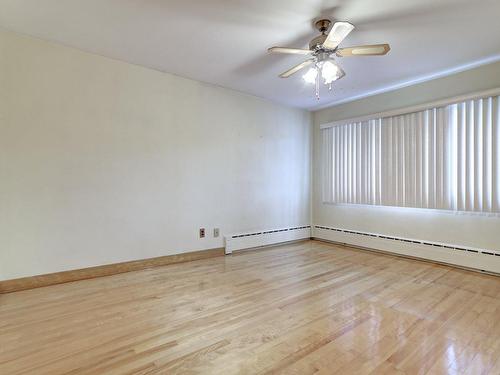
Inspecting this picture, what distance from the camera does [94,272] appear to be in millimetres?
2973

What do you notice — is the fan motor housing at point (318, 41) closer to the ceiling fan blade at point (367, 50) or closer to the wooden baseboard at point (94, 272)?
the ceiling fan blade at point (367, 50)

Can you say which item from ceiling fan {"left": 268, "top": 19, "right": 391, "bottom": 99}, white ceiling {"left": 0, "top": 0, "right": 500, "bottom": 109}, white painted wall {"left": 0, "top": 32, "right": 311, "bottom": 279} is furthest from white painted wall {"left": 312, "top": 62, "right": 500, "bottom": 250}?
ceiling fan {"left": 268, "top": 19, "right": 391, "bottom": 99}

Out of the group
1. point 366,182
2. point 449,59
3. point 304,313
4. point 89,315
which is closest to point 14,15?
point 89,315

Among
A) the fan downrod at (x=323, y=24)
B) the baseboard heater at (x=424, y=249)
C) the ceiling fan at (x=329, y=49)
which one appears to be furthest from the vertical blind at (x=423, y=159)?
the fan downrod at (x=323, y=24)

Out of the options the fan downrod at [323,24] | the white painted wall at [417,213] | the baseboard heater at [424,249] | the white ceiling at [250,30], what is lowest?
the baseboard heater at [424,249]

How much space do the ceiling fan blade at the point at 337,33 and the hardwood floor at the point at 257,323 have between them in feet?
7.00

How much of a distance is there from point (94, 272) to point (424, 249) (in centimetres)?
400

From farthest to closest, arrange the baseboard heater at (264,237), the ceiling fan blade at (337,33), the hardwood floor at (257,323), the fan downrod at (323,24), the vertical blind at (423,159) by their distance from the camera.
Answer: the baseboard heater at (264,237) < the vertical blind at (423,159) < the fan downrod at (323,24) < the ceiling fan blade at (337,33) < the hardwood floor at (257,323)

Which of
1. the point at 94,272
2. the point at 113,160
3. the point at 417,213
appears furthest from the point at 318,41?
the point at 94,272

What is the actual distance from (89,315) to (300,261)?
2.45 metres

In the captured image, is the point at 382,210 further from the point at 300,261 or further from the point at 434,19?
the point at 434,19

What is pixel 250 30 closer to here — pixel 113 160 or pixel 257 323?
pixel 113 160

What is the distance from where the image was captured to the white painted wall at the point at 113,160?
2.61 m

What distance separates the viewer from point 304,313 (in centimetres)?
219
